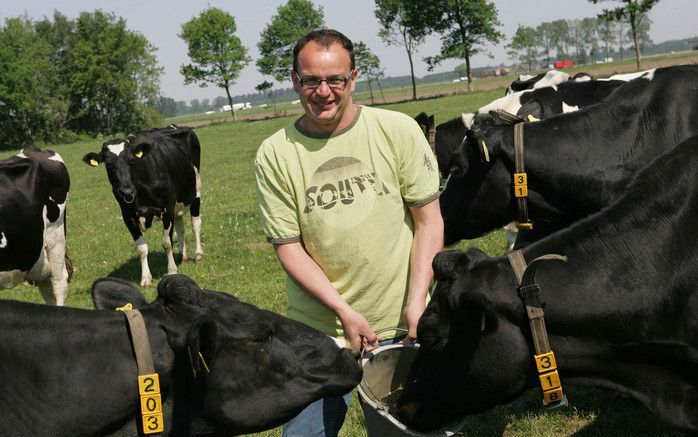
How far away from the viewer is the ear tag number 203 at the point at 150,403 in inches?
131

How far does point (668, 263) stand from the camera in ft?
12.1

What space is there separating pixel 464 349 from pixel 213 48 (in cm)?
9061

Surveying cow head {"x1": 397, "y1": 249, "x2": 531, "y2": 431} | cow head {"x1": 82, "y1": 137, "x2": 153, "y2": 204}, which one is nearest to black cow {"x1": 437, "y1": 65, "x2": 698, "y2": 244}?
cow head {"x1": 397, "y1": 249, "x2": 531, "y2": 431}

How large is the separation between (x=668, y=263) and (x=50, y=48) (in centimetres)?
9279

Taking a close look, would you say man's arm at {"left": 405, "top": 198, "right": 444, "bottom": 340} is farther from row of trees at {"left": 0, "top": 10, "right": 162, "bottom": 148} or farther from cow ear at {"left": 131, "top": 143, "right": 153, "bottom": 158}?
row of trees at {"left": 0, "top": 10, "right": 162, "bottom": 148}

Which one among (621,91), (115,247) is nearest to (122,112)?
(115,247)

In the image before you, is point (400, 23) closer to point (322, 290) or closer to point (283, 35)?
point (283, 35)

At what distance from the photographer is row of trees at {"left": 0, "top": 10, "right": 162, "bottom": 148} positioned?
7719 centimetres

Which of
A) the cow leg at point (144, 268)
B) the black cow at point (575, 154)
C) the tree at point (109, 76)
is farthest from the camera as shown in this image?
the tree at point (109, 76)

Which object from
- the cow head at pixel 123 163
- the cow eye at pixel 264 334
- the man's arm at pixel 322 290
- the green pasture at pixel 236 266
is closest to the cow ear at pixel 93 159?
the cow head at pixel 123 163

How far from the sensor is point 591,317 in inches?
142

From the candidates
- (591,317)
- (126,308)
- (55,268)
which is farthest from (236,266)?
(591,317)

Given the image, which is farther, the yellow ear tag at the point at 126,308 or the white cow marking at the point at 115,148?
the white cow marking at the point at 115,148

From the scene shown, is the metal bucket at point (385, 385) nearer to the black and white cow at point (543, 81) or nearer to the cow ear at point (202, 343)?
the cow ear at point (202, 343)
